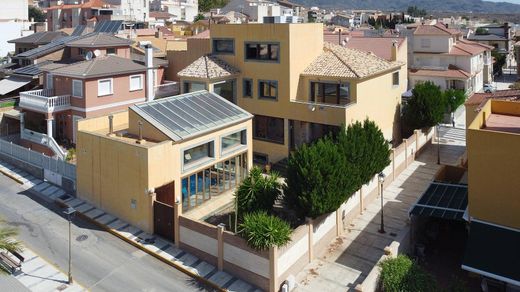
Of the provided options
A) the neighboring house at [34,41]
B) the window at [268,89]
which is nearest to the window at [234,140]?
the window at [268,89]

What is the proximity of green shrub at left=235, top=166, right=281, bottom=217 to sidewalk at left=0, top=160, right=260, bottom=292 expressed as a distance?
3663 millimetres

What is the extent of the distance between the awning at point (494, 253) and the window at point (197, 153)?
1549 centimetres

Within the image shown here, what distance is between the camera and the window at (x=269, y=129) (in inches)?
1486

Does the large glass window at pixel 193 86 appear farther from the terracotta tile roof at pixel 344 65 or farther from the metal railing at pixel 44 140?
the metal railing at pixel 44 140

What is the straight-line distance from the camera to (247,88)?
38750mm

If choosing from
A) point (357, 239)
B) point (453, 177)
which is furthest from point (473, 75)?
point (357, 239)

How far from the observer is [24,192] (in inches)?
1231

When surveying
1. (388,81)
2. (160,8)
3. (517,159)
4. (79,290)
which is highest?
(160,8)

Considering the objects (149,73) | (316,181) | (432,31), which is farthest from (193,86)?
(432,31)

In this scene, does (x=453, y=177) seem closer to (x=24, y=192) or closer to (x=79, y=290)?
(x=79, y=290)

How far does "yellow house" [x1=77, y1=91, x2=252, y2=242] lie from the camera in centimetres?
2522

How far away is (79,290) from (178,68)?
90.3 ft

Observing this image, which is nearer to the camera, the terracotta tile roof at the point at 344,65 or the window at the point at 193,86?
the terracotta tile roof at the point at 344,65

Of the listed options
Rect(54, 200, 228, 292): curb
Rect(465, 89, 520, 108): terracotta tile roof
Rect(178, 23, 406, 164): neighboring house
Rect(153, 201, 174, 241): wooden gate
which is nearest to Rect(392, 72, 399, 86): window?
Rect(178, 23, 406, 164): neighboring house
